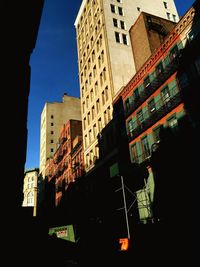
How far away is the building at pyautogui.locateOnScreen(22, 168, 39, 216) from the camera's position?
9619 centimetres

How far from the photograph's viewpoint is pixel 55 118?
76.4 m

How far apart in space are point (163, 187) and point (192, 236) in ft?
27.2

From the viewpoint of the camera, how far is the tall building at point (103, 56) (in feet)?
120

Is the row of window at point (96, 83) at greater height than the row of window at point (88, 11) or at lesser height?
lesser

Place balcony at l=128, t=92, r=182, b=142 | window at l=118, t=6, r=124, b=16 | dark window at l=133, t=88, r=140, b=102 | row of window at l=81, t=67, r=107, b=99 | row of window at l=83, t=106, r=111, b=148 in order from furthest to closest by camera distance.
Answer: window at l=118, t=6, r=124, b=16
row of window at l=81, t=67, r=107, b=99
row of window at l=83, t=106, r=111, b=148
dark window at l=133, t=88, r=140, b=102
balcony at l=128, t=92, r=182, b=142

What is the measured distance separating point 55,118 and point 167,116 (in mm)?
57653

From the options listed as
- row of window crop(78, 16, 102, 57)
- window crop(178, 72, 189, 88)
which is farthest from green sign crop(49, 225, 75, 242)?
row of window crop(78, 16, 102, 57)

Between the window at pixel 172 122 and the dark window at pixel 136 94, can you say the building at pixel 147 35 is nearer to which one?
the dark window at pixel 136 94

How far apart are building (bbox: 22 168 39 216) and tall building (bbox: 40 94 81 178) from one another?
26467 mm

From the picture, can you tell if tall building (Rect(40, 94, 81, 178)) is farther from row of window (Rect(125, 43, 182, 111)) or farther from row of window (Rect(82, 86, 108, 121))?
row of window (Rect(125, 43, 182, 111))

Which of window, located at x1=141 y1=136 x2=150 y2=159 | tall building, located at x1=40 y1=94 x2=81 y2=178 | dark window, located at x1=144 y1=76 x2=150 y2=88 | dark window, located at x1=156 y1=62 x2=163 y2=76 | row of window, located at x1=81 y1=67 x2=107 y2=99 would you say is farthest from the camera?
tall building, located at x1=40 y1=94 x2=81 y2=178

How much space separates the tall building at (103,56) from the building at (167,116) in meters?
9.06

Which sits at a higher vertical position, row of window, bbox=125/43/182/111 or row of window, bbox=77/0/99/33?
row of window, bbox=77/0/99/33

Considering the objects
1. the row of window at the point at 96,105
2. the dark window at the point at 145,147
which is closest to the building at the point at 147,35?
the row of window at the point at 96,105
